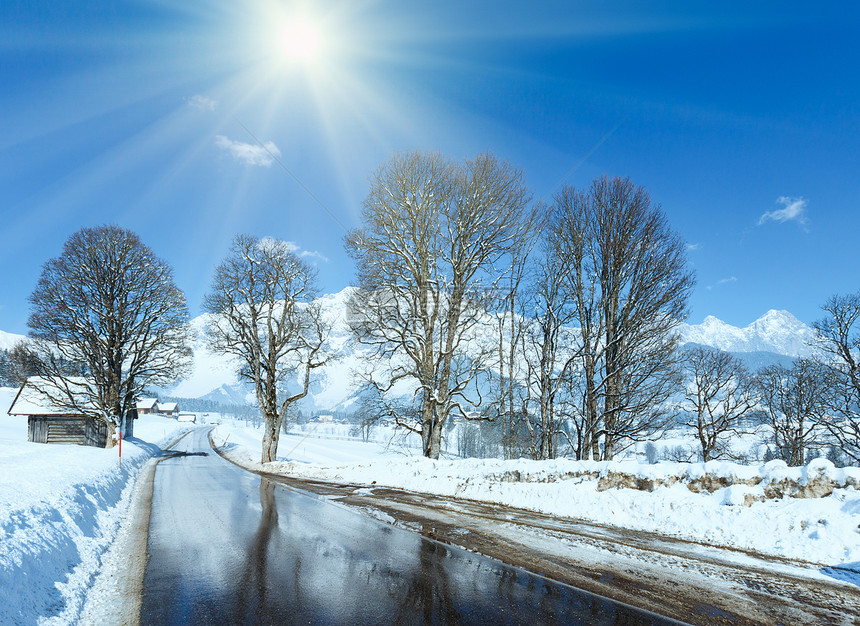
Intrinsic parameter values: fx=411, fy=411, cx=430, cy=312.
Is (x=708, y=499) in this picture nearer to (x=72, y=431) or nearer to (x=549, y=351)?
(x=549, y=351)

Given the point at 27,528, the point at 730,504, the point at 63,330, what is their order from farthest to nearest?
the point at 63,330 < the point at 730,504 < the point at 27,528

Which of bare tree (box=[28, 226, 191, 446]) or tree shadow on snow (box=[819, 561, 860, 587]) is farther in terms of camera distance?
bare tree (box=[28, 226, 191, 446])

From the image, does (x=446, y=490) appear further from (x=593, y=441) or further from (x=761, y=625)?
(x=761, y=625)

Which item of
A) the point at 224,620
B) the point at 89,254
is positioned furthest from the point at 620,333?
the point at 89,254

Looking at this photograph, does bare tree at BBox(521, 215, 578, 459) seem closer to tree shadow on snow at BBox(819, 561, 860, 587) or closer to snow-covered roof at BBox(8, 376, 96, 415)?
tree shadow on snow at BBox(819, 561, 860, 587)

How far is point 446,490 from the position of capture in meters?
13.9

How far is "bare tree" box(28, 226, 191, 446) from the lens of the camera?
24.3 m

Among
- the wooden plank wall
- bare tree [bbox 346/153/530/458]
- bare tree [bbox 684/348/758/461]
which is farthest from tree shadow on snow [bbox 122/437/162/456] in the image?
bare tree [bbox 684/348/758/461]

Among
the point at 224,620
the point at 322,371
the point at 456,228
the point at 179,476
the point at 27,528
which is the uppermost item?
the point at 456,228

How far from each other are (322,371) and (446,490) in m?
14.3

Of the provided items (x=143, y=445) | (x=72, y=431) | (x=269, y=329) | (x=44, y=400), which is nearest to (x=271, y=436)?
(x=269, y=329)

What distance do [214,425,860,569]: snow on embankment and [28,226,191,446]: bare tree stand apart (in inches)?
941

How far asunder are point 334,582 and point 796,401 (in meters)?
38.1

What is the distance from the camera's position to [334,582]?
516cm
